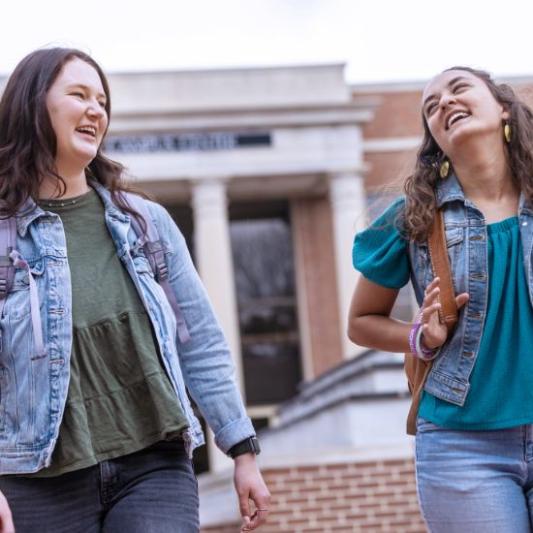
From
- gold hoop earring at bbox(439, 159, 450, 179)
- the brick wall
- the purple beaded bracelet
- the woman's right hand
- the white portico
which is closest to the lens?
the woman's right hand

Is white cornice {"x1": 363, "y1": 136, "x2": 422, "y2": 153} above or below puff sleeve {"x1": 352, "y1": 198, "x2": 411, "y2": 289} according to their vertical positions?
above

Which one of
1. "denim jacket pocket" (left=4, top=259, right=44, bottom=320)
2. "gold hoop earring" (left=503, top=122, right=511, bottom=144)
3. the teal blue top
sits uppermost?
"gold hoop earring" (left=503, top=122, right=511, bottom=144)

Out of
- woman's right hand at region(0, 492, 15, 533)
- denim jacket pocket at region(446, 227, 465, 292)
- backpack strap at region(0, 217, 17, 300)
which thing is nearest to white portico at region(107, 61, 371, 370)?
denim jacket pocket at region(446, 227, 465, 292)

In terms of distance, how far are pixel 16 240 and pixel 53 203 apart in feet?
0.51

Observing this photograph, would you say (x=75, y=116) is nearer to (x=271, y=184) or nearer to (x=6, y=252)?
(x=6, y=252)

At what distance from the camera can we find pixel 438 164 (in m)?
3.47

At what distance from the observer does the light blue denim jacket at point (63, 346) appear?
9.12 feet

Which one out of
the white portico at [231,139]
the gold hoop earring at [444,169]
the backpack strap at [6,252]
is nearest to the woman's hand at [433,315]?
the gold hoop earring at [444,169]

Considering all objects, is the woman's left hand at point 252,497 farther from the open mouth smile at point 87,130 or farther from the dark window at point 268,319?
the dark window at point 268,319

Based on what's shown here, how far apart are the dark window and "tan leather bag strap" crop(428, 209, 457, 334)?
21767 millimetres

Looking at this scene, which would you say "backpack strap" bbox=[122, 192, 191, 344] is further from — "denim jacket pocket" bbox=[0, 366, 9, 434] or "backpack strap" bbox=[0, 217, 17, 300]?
"denim jacket pocket" bbox=[0, 366, 9, 434]

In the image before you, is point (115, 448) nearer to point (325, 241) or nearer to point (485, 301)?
point (485, 301)

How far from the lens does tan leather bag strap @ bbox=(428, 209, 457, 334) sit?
316cm

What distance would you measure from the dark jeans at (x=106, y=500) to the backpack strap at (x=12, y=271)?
0.33m
